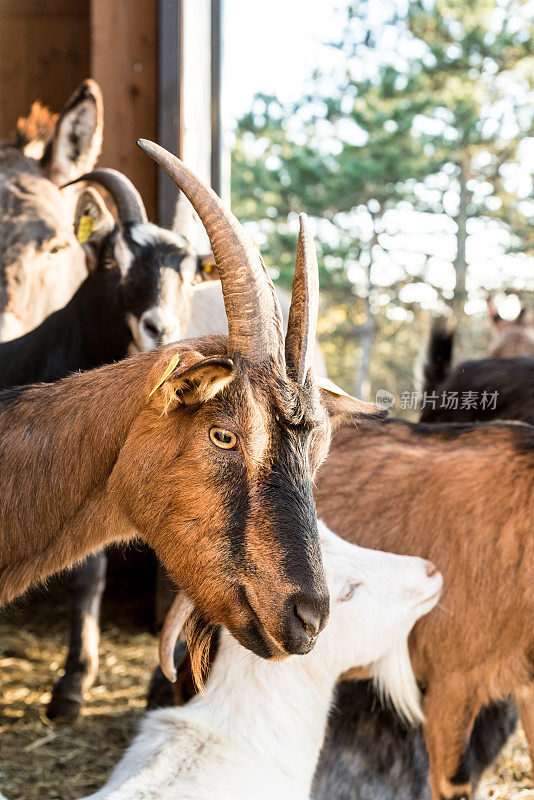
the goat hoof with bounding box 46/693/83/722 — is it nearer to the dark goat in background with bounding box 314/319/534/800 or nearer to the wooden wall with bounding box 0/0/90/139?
the dark goat in background with bounding box 314/319/534/800

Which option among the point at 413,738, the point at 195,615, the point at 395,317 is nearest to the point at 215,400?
the point at 195,615

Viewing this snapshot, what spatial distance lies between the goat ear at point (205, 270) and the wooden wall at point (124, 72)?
4.09 ft

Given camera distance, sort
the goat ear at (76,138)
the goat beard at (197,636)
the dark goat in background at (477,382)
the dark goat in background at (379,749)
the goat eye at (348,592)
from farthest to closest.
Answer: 1. the dark goat in background at (477,382)
2. the goat ear at (76,138)
3. the dark goat in background at (379,749)
4. the goat eye at (348,592)
5. the goat beard at (197,636)

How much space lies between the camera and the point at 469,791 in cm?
288

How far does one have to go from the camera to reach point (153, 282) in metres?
3.04

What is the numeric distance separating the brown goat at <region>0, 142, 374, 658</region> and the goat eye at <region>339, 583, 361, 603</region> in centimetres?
65

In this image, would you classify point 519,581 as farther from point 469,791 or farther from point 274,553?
point 274,553

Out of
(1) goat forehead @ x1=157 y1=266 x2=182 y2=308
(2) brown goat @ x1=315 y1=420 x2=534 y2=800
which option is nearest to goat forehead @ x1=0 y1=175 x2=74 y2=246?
(1) goat forehead @ x1=157 y1=266 x2=182 y2=308

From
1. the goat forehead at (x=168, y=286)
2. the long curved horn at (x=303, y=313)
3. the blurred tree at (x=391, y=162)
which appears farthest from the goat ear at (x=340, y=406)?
the blurred tree at (x=391, y=162)

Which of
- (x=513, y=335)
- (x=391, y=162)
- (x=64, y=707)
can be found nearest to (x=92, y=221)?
(x=64, y=707)

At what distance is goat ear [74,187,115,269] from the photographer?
3.13m

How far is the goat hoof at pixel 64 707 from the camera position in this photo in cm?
379

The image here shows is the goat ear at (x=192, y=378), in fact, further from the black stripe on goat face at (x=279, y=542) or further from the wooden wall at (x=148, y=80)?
the wooden wall at (x=148, y=80)

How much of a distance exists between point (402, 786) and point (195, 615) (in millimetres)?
1415
